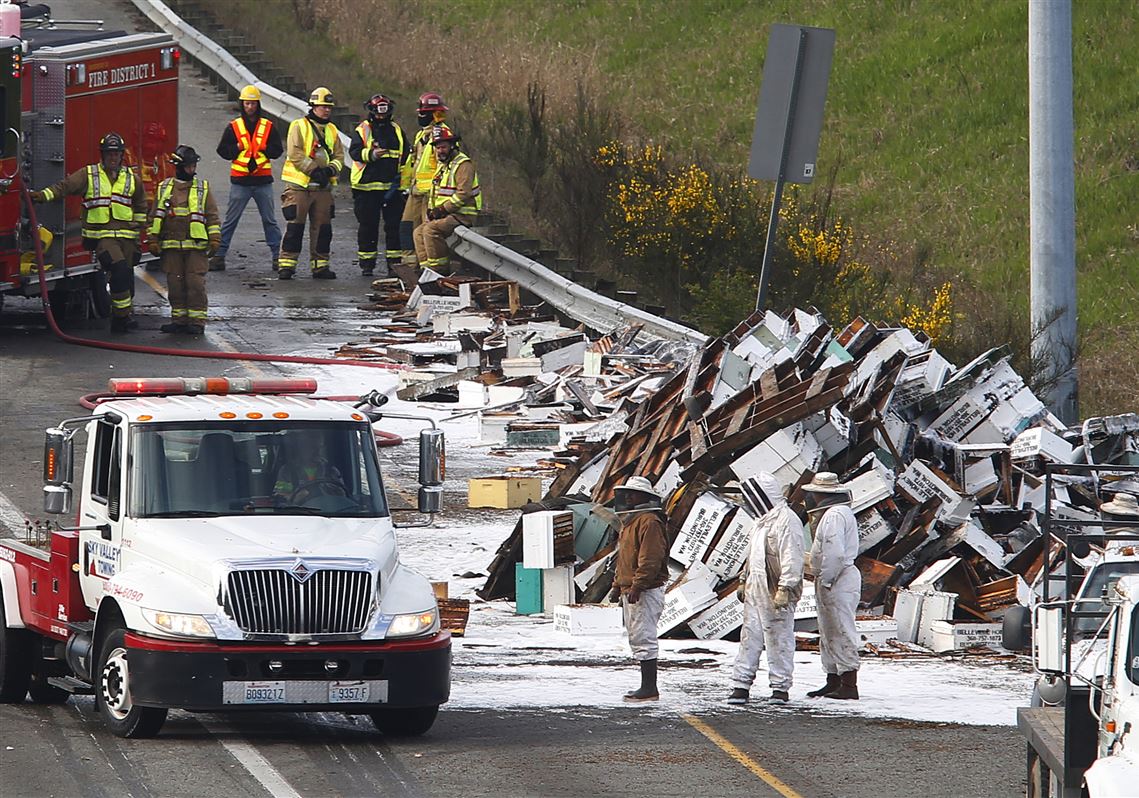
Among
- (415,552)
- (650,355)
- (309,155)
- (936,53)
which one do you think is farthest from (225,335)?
(936,53)

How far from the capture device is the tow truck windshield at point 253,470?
11102 millimetres

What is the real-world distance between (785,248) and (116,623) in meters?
13.9

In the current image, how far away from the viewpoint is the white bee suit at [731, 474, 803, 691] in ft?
39.0

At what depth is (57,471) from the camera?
1108cm

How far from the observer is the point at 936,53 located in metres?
38.8

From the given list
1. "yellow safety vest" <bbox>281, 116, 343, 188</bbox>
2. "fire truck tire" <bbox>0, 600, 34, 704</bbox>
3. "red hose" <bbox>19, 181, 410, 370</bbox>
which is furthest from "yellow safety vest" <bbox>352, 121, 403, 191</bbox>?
"fire truck tire" <bbox>0, 600, 34, 704</bbox>

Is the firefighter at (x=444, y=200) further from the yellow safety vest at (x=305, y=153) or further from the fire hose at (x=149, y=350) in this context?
the fire hose at (x=149, y=350)

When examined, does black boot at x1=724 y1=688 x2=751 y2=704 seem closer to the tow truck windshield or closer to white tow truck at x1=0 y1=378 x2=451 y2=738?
white tow truck at x1=0 y1=378 x2=451 y2=738

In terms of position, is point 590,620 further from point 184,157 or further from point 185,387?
point 184,157

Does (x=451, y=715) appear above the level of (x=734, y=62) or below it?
below

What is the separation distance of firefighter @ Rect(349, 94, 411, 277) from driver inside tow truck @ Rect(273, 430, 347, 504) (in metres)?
14.7

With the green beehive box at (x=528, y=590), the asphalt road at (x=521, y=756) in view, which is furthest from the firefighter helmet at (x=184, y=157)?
the asphalt road at (x=521, y=756)

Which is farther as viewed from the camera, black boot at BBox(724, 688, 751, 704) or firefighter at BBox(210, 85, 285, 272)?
firefighter at BBox(210, 85, 285, 272)

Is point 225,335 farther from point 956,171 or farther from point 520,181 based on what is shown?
point 956,171
